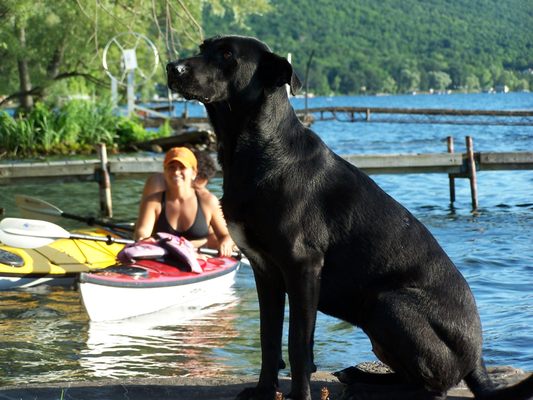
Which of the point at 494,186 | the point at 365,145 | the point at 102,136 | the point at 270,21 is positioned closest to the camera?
the point at 494,186

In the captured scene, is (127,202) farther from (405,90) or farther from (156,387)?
(405,90)

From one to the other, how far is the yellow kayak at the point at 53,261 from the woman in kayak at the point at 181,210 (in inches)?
28.9

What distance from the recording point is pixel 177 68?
358cm

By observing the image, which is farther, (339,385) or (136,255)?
(136,255)

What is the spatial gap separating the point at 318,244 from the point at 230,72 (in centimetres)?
79

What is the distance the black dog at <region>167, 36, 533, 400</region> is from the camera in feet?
12.4

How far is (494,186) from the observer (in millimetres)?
22094

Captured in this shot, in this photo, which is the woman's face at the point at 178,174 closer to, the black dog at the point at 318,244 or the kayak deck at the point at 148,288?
the kayak deck at the point at 148,288

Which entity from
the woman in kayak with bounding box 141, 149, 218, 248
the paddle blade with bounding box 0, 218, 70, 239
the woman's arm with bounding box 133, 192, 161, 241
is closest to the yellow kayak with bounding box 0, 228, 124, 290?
the paddle blade with bounding box 0, 218, 70, 239

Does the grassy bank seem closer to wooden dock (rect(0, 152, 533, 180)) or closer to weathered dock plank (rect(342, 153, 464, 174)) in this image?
wooden dock (rect(0, 152, 533, 180))

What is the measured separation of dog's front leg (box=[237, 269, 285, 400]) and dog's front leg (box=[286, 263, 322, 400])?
7.8 inches

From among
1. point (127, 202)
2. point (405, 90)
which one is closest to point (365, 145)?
point (127, 202)

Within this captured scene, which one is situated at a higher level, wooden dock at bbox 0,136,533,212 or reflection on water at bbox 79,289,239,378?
wooden dock at bbox 0,136,533,212

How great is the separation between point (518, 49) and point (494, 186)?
45.3 meters
